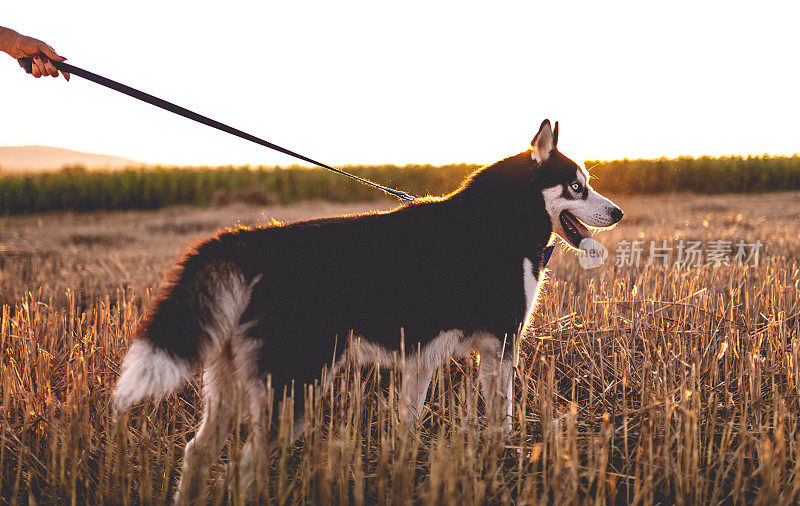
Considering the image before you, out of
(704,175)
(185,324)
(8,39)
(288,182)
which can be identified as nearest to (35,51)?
(8,39)

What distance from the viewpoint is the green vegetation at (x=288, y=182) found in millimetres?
22328

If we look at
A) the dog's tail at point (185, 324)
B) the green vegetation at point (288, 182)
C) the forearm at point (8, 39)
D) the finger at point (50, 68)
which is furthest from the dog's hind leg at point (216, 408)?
the green vegetation at point (288, 182)

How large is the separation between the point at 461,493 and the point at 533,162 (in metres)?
1.80

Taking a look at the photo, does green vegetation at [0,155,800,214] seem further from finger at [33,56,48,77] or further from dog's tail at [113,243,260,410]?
dog's tail at [113,243,260,410]

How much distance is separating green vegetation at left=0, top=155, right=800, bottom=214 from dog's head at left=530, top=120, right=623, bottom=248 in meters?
19.0

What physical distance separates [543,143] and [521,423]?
1.52 metres

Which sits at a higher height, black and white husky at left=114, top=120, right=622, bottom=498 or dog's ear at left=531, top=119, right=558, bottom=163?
dog's ear at left=531, top=119, right=558, bottom=163

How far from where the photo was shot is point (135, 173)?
23.9 meters

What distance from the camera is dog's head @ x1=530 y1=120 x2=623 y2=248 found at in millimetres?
3061

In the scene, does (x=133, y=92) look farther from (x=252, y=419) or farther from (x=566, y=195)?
(x=566, y=195)

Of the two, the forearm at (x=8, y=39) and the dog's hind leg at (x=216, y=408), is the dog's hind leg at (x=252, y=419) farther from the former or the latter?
the forearm at (x=8, y=39)

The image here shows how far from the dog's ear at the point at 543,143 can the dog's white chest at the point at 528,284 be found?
0.58 metres

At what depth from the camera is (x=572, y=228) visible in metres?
3.34

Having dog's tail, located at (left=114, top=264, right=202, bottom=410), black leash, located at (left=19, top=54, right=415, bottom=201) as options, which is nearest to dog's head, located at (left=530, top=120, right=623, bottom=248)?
black leash, located at (left=19, top=54, right=415, bottom=201)
